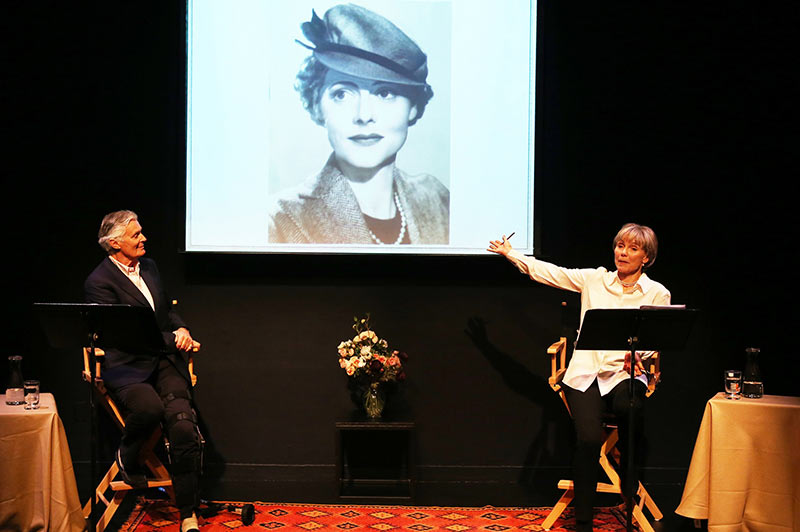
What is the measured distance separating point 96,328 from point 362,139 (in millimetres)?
1967

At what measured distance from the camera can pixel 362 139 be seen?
5.10 meters

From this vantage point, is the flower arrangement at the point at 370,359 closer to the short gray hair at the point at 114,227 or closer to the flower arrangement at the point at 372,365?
the flower arrangement at the point at 372,365

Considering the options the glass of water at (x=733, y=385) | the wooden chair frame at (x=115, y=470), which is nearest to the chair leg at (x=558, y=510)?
the glass of water at (x=733, y=385)

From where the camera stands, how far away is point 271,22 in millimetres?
5059

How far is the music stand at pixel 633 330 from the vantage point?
12.3 feet

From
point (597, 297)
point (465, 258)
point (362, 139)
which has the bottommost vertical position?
point (597, 297)

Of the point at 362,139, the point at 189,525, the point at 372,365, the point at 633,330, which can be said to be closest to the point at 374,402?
the point at 372,365

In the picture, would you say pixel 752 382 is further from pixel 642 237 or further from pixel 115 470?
pixel 115 470

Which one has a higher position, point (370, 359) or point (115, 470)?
point (370, 359)

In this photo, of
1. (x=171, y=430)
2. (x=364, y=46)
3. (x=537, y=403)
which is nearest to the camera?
(x=171, y=430)

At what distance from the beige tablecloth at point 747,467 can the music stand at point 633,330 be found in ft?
1.49

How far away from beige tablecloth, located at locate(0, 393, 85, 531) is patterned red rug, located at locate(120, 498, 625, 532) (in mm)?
514

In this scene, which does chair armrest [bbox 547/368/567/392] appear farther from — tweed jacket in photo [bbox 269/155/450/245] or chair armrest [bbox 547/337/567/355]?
tweed jacket in photo [bbox 269/155/450/245]

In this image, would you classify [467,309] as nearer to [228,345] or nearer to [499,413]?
[499,413]
